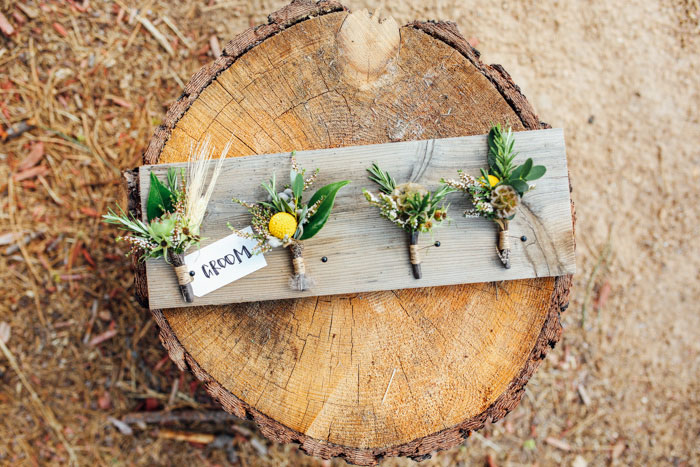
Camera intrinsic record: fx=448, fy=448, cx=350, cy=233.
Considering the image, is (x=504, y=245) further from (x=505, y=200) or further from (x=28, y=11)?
(x=28, y=11)

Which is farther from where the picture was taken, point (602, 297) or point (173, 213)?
point (602, 297)

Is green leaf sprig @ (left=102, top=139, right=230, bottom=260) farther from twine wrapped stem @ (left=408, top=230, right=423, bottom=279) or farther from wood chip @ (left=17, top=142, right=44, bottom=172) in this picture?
wood chip @ (left=17, top=142, right=44, bottom=172)

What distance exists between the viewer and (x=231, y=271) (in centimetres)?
221

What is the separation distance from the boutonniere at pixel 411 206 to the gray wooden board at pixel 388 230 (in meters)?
0.05

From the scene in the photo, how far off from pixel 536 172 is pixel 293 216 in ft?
3.71

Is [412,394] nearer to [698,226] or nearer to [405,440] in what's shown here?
[405,440]

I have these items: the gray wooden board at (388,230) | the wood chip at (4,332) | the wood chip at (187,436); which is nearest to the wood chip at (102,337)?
the wood chip at (4,332)

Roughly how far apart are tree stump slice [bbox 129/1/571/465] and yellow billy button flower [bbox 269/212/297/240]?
1.30 feet

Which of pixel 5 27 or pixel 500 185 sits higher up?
pixel 5 27

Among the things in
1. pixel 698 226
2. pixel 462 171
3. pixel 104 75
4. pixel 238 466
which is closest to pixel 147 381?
pixel 238 466

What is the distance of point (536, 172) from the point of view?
6.64 feet

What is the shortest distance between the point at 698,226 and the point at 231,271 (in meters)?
3.57

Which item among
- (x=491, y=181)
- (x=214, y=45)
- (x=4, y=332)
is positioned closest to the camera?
(x=491, y=181)

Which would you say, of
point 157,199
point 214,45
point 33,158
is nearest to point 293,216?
point 157,199
